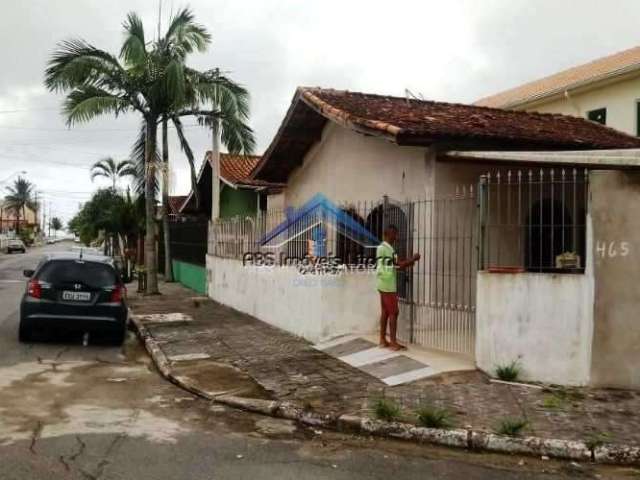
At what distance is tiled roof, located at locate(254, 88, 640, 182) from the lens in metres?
9.28

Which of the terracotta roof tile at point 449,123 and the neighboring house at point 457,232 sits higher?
the terracotta roof tile at point 449,123

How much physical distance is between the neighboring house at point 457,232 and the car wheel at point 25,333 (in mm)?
4112

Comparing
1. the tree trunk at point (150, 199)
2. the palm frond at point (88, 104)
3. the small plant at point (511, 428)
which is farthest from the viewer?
the tree trunk at point (150, 199)

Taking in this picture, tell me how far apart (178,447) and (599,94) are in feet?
62.6

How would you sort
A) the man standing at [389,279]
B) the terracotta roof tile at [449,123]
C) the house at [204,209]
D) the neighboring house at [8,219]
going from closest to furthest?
the man standing at [389,279] < the terracotta roof tile at [449,123] < the house at [204,209] < the neighboring house at [8,219]

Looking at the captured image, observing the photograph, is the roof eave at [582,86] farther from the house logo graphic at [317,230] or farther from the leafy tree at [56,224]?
the leafy tree at [56,224]

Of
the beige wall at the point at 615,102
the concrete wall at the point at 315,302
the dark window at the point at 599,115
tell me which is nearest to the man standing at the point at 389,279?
the concrete wall at the point at 315,302

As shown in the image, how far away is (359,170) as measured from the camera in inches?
467

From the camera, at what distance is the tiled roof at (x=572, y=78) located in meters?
19.5

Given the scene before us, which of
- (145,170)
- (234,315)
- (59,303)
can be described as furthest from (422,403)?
(145,170)

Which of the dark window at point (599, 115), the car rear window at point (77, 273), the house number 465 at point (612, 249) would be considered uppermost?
the dark window at point (599, 115)

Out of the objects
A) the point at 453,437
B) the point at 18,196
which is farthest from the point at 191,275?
the point at 18,196

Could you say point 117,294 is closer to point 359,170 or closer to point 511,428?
point 359,170

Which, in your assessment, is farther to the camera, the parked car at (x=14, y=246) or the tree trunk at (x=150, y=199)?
the parked car at (x=14, y=246)
